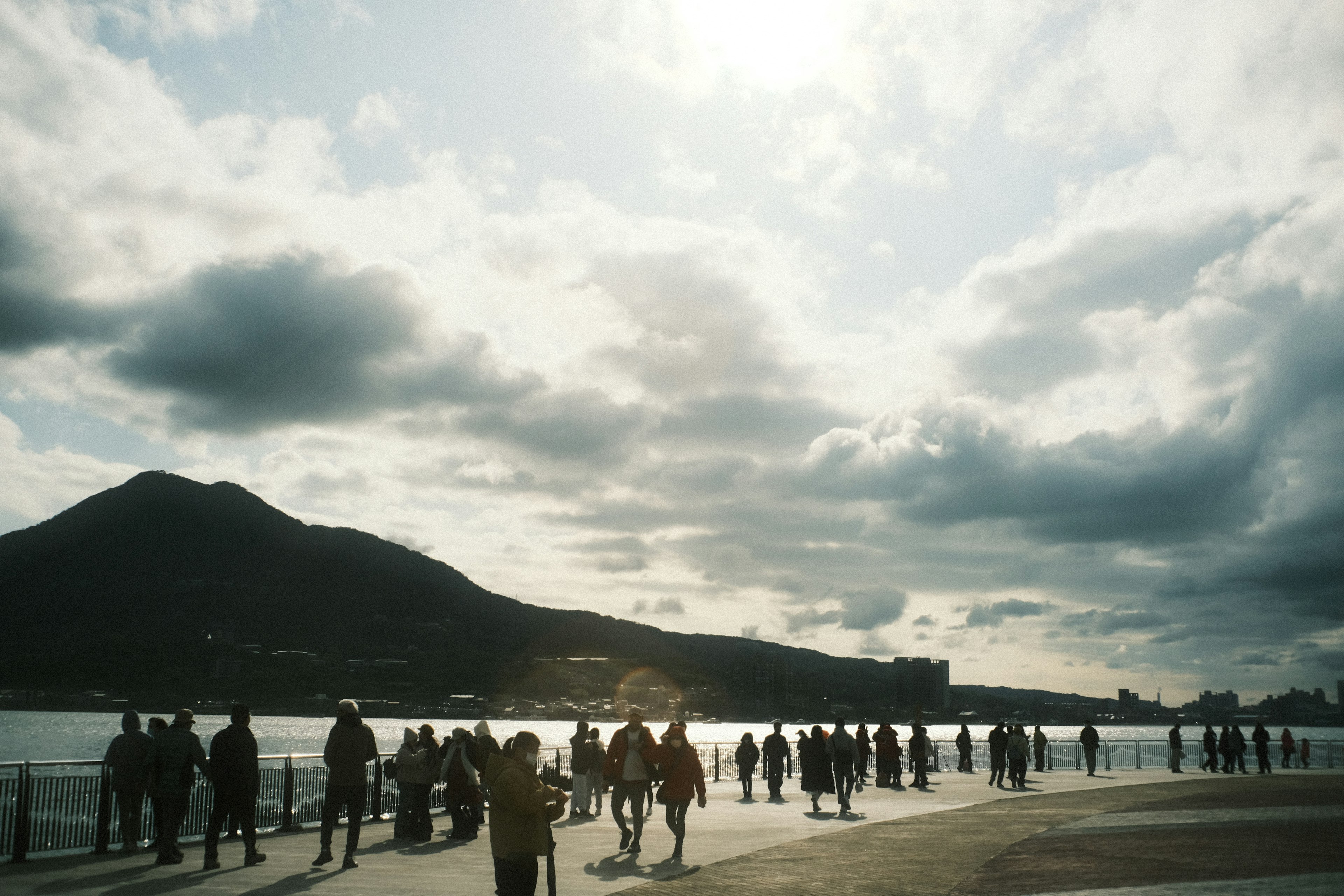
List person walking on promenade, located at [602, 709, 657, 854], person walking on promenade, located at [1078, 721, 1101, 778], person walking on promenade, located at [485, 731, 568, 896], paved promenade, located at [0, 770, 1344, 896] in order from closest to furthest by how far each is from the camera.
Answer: person walking on promenade, located at [485, 731, 568, 896], paved promenade, located at [0, 770, 1344, 896], person walking on promenade, located at [602, 709, 657, 854], person walking on promenade, located at [1078, 721, 1101, 778]

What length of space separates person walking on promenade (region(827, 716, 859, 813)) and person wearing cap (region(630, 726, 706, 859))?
818 cm

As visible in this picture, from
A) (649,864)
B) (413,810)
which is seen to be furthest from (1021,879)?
(413,810)

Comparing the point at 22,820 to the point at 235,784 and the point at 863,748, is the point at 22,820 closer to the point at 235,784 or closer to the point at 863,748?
the point at 235,784

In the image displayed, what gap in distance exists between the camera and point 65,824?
13.0m

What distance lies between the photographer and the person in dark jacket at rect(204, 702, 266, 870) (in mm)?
12391

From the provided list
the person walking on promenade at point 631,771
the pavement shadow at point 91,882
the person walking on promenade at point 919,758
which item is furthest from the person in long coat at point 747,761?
the pavement shadow at point 91,882

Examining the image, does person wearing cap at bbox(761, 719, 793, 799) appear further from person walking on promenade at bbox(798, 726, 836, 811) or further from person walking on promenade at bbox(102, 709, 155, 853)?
person walking on promenade at bbox(102, 709, 155, 853)

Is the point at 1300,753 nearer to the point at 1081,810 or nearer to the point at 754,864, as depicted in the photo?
the point at 1081,810

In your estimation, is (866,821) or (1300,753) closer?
(866,821)

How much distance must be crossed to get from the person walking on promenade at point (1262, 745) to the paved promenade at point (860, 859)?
1602 cm

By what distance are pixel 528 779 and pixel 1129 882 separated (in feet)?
24.1

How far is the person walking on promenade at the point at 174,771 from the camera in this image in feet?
41.7

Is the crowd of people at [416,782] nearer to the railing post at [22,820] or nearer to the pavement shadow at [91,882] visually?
the pavement shadow at [91,882]

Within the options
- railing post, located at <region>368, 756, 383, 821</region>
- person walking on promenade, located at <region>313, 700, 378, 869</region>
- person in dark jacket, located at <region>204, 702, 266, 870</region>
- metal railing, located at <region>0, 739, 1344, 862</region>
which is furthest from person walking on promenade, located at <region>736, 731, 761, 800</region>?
person in dark jacket, located at <region>204, 702, 266, 870</region>
